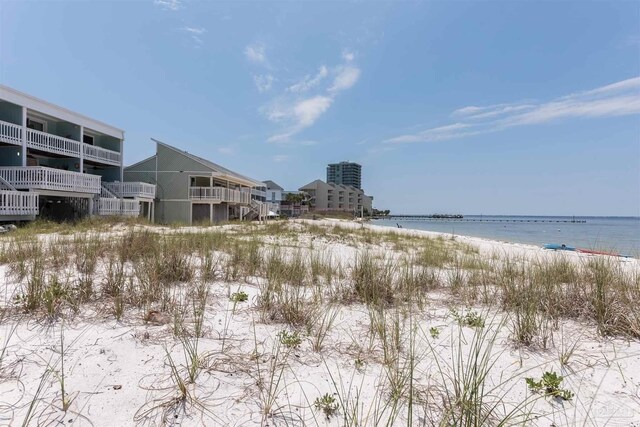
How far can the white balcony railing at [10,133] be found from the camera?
1560 centimetres

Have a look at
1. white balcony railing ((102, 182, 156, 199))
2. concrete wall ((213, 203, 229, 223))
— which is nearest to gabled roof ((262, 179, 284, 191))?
concrete wall ((213, 203, 229, 223))

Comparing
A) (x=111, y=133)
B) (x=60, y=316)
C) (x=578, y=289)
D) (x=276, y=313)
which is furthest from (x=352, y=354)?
(x=111, y=133)

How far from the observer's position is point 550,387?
227 cm

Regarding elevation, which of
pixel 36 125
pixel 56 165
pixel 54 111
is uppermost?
pixel 54 111

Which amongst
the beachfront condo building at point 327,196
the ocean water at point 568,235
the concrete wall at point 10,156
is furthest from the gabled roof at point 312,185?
the concrete wall at point 10,156

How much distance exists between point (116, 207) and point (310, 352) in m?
22.8

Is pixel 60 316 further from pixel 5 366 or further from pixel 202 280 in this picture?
pixel 202 280

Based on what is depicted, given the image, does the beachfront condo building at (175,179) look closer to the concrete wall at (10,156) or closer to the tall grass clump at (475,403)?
the concrete wall at (10,156)

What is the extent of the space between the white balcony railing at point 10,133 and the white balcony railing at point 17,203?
367 cm

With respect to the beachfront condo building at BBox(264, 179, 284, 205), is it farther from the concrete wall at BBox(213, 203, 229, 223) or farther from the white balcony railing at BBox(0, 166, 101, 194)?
the white balcony railing at BBox(0, 166, 101, 194)

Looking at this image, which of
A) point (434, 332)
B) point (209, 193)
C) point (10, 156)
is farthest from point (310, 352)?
point (209, 193)

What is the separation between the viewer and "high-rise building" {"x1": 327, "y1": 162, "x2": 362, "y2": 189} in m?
172

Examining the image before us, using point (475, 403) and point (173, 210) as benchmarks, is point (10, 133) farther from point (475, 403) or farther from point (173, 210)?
point (475, 403)

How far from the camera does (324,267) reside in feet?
18.2
